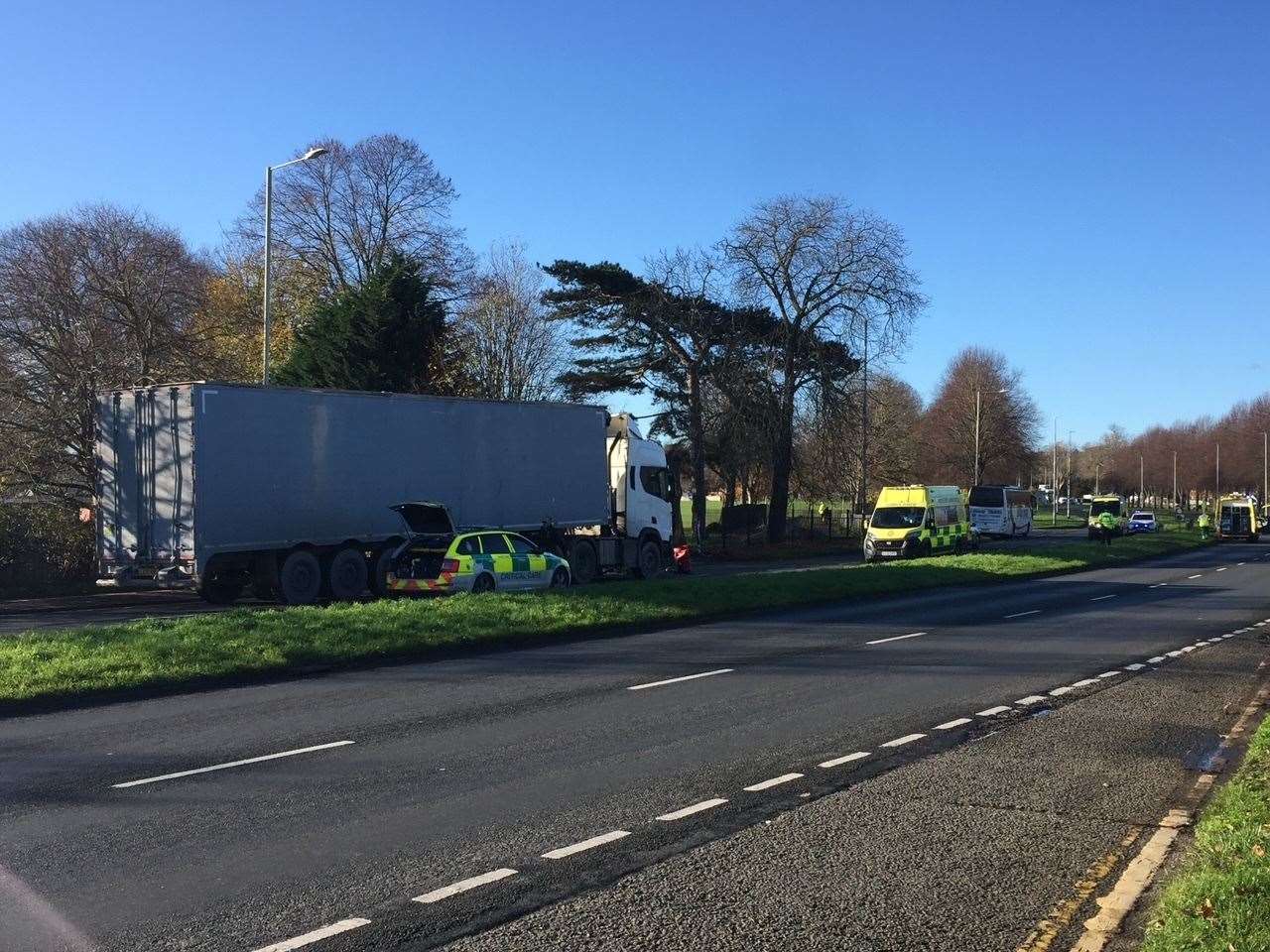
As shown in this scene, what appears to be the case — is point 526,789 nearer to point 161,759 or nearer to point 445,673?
point 161,759

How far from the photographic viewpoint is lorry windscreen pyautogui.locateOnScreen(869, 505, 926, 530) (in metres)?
38.7

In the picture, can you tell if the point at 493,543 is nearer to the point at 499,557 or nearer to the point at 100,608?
the point at 499,557

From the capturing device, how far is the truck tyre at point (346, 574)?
22781mm

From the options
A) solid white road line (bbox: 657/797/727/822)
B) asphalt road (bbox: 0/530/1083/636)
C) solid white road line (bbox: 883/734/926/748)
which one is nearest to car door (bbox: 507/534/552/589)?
asphalt road (bbox: 0/530/1083/636)

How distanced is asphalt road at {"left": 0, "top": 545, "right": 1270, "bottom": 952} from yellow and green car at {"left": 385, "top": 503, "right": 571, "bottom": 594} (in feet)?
21.7

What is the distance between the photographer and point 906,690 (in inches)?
470

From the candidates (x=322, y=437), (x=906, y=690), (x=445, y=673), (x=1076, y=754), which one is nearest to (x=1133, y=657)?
(x=906, y=690)

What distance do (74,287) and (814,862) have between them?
29256 mm

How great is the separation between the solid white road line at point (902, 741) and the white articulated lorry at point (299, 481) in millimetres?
14890

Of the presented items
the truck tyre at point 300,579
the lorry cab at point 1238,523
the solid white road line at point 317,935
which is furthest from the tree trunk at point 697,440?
the solid white road line at point 317,935

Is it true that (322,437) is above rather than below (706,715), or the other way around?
above

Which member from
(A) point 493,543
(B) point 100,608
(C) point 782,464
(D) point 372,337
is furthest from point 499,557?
(C) point 782,464

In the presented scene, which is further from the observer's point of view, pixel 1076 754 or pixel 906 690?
pixel 906 690

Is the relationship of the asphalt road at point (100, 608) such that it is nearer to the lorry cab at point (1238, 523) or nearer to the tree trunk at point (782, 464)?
the tree trunk at point (782, 464)
